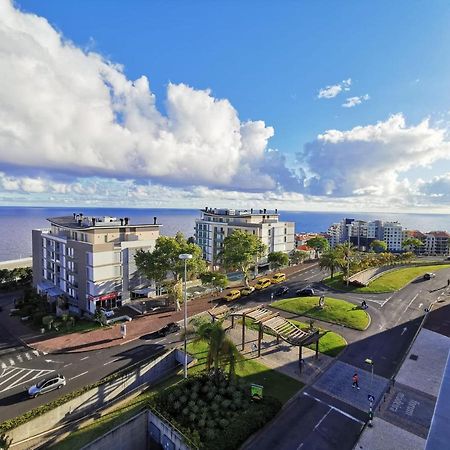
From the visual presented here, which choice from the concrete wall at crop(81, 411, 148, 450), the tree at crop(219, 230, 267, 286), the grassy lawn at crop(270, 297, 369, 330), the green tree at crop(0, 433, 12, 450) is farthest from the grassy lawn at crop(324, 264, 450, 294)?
the green tree at crop(0, 433, 12, 450)

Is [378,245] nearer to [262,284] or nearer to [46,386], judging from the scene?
[262,284]

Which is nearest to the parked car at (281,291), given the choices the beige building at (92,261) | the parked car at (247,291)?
the parked car at (247,291)

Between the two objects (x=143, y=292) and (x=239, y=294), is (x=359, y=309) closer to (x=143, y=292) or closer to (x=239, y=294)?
(x=239, y=294)

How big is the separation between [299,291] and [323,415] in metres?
34.5

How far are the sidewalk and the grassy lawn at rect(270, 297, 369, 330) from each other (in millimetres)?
16192

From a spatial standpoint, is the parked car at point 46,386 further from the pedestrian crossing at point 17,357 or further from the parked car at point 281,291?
the parked car at point 281,291

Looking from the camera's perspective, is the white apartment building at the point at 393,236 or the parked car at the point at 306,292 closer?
the parked car at the point at 306,292

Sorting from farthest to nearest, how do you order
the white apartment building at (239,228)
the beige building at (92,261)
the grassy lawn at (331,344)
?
the white apartment building at (239,228)
the beige building at (92,261)
the grassy lawn at (331,344)

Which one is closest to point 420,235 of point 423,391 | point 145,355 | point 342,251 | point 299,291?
point 342,251

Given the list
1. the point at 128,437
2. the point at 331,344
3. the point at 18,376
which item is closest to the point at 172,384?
the point at 128,437

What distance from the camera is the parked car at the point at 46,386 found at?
1110 inches

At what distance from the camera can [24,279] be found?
7250 centimetres

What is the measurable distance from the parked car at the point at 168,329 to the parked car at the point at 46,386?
13.6 meters

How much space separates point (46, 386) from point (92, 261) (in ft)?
79.0
